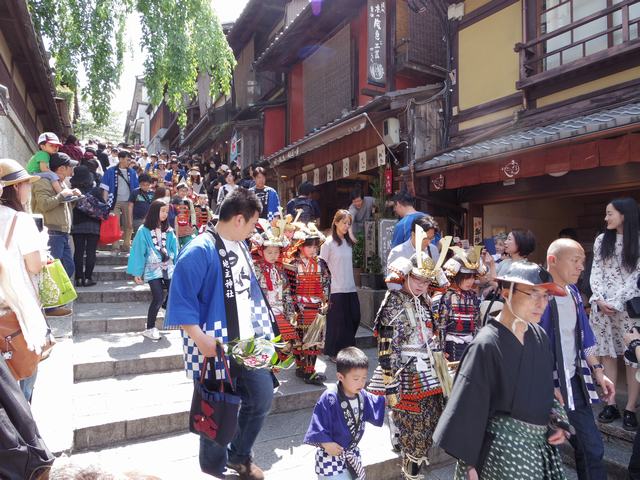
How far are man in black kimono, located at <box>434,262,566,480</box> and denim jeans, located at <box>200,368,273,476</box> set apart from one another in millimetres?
1474

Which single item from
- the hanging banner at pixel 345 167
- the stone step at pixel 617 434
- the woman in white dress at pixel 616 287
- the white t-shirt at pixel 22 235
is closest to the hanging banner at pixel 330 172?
the hanging banner at pixel 345 167

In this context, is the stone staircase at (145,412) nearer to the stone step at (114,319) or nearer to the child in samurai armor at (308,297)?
the stone step at (114,319)

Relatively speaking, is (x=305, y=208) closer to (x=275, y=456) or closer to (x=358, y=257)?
(x=358, y=257)

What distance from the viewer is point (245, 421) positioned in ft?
11.8

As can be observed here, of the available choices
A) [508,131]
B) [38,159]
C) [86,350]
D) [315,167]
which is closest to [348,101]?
[315,167]

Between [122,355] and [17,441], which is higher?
[17,441]

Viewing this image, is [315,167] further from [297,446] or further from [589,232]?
[297,446]

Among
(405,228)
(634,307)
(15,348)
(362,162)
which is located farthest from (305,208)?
(15,348)

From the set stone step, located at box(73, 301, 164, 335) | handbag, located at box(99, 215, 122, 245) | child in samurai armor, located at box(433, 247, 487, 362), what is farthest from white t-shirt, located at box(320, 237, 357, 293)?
handbag, located at box(99, 215, 122, 245)

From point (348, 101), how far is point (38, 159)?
26.7ft

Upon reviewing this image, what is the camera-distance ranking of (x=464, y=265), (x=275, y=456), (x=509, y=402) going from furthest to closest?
(x=464, y=265), (x=275, y=456), (x=509, y=402)

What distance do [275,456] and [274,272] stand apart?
7.41ft

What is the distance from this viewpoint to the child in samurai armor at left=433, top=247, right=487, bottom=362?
4551mm

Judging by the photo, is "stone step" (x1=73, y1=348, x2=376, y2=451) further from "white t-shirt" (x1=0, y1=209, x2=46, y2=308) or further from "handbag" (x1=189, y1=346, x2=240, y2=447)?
"white t-shirt" (x1=0, y1=209, x2=46, y2=308)
